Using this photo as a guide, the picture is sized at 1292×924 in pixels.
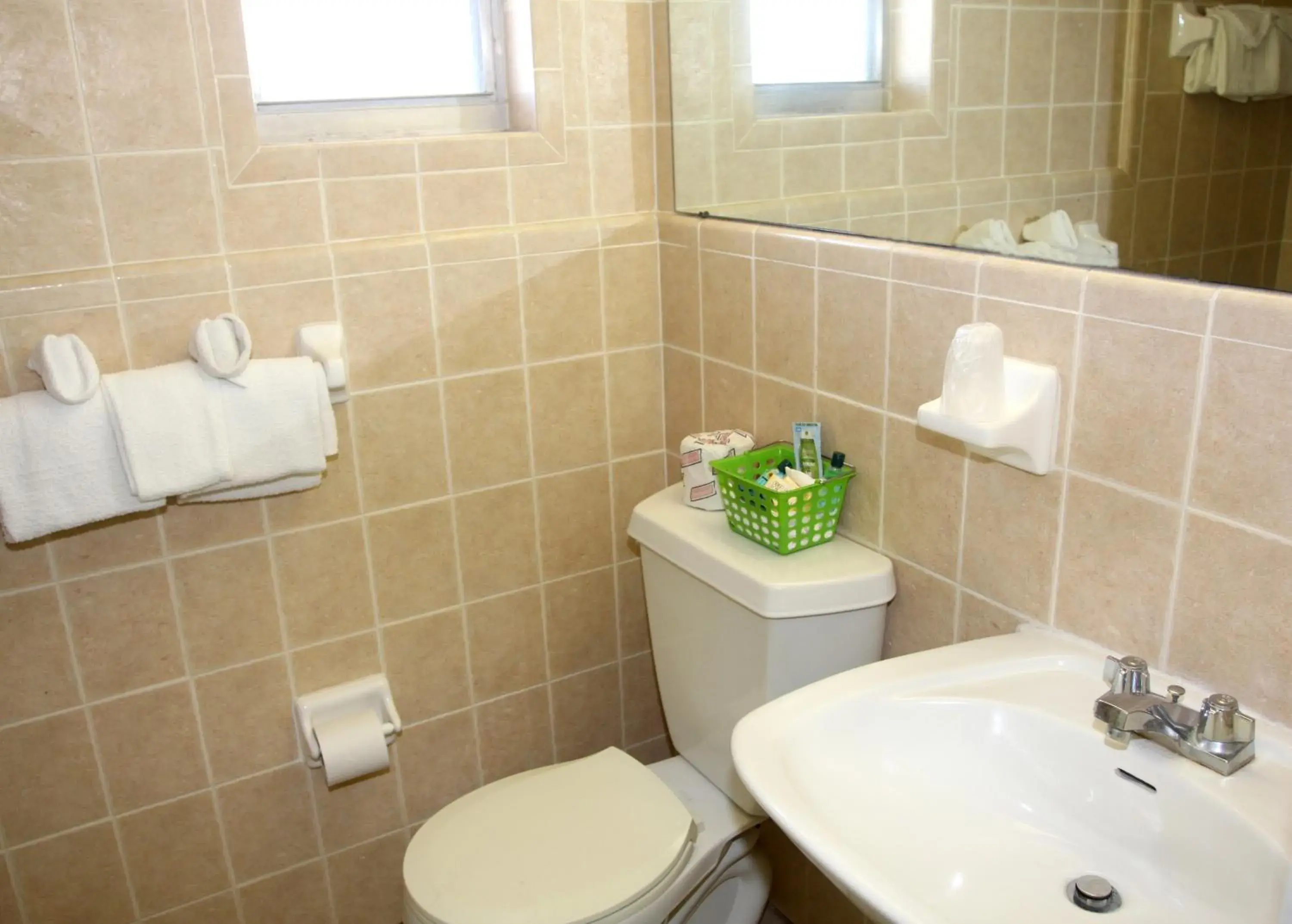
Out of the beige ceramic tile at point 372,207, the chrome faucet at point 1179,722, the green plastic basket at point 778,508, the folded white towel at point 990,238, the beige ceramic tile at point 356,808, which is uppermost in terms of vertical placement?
the beige ceramic tile at point 372,207

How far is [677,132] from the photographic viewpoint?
1795 millimetres

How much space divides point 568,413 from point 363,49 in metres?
0.67

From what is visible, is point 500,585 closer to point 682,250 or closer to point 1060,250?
point 682,250

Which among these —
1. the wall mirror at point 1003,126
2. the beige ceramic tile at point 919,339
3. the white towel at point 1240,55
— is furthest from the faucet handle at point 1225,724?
the white towel at point 1240,55

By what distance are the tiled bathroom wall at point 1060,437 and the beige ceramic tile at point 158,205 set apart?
2.44 ft


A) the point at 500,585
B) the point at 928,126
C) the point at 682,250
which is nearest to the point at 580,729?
the point at 500,585

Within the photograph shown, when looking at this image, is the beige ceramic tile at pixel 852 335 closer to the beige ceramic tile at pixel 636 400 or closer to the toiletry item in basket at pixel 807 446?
the toiletry item in basket at pixel 807 446

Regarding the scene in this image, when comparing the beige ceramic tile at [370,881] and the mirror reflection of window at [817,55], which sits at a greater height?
the mirror reflection of window at [817,55]

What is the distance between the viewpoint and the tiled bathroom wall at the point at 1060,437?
1.03m

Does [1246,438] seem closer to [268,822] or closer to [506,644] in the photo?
[506,644]

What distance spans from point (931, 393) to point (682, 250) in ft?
1.94

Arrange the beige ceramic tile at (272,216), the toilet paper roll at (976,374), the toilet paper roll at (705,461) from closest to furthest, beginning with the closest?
1. the toilet paper roll at (976,374)
2. the beige ceramic tile at (272,216)
3. the toilet paper roll at (705,461)

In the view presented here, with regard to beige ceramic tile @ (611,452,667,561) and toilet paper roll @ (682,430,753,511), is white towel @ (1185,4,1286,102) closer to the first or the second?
toilet paper roll @ (682,430,753,511)

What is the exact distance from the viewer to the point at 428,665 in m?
1.80
